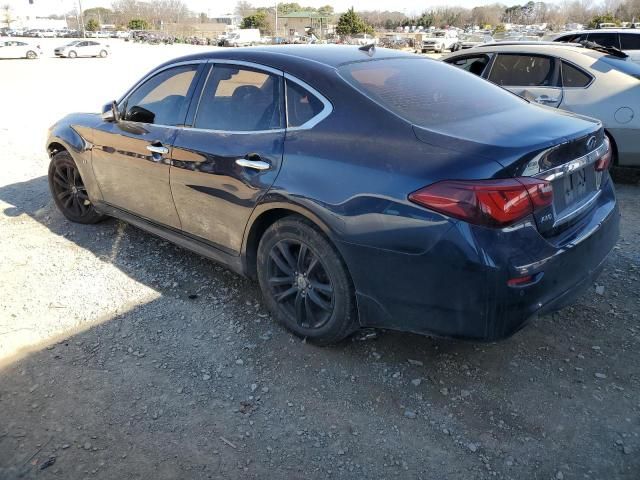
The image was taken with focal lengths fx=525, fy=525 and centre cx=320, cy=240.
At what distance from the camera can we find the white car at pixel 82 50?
40.0m

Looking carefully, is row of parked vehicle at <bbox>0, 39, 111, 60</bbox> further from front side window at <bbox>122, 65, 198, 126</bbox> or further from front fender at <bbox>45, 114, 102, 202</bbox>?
front side window at <bbox>122, 65, 198, 126</bbox>

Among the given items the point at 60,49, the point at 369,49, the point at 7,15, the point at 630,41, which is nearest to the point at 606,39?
the point at 630,41

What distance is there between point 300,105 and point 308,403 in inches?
66.3

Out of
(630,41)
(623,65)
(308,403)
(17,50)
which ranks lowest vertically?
(308,403)

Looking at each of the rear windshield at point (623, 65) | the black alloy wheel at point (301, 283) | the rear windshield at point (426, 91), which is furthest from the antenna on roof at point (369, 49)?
the rear windshield at point (623, 65)

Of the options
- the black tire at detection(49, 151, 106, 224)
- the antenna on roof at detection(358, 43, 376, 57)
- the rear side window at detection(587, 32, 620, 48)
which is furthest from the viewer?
the rear side window at detection(587, 32, 620, 48)

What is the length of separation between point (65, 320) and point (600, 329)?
11.5 ft

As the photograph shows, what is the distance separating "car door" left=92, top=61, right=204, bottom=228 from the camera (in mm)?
3814

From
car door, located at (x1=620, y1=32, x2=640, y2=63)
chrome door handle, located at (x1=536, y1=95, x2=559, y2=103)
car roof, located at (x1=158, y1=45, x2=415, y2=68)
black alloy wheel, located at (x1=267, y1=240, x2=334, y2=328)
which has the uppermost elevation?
car door, located at (x1=620, y1=32, x2=640, y2=63)

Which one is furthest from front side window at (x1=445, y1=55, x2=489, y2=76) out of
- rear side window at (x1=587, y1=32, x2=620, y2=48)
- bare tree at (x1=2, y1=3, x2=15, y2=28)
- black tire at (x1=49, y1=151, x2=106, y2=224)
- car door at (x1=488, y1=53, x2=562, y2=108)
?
bare tree at (x1=2, y1=3, x2=15, y2=28)

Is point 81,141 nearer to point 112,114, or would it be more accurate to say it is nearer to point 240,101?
point 112,114

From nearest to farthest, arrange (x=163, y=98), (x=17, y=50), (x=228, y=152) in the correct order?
(x=228, y=152), (x=163, y=98), (x=17, y=50)

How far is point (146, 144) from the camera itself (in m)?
3.92

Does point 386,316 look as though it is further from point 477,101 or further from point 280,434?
point 477,101
